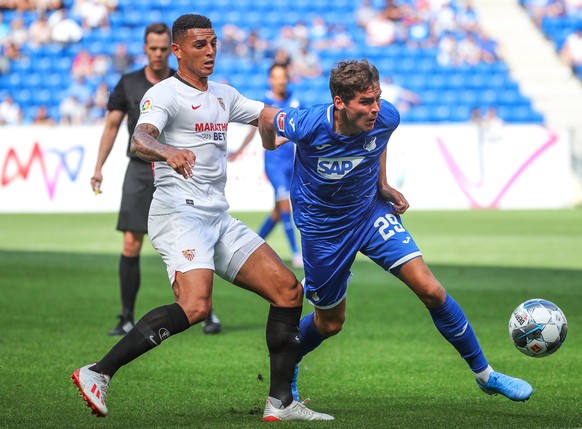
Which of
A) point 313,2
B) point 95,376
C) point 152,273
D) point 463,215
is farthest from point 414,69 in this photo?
point 95,376

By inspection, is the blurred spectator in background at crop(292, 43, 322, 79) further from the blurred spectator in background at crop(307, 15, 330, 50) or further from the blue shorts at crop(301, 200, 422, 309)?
the blue shorts at crop(301, 200, 422, 309)

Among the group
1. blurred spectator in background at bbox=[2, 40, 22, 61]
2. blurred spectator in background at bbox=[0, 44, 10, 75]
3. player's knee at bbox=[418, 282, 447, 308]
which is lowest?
blurred spectator in background at bbox=[0, 44, 10, 75]

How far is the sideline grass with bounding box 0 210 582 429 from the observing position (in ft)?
19.2

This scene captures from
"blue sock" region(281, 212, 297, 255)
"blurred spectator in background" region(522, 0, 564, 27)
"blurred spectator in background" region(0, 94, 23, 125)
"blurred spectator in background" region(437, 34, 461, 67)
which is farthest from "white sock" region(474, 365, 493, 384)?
"blurred spectator in background" region(522, 0, 564, 27)

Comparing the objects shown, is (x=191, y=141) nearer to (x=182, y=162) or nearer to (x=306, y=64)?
(x=182, y=162)

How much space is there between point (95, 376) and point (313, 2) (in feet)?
87.1

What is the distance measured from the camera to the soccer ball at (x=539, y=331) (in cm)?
623

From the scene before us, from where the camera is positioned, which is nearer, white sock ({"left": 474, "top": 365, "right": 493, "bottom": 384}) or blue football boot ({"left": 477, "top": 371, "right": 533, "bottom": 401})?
blue football boot ({"left": 477, "top": 371, "right": 533, "bottom": 401})

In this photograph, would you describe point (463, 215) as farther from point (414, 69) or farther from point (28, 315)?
point (28, 315)

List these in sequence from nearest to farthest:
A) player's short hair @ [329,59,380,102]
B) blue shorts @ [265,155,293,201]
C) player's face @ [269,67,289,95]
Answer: player's short hair @ [329,59,380,102]
player's face @ [269,67,289,95]
blue shorts @ [265,155,293,201]

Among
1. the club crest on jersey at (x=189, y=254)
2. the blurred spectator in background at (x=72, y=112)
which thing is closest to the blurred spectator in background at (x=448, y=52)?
the blurred spectator in background at (x=72, y=112)

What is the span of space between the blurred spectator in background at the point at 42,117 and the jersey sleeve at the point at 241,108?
19.4m

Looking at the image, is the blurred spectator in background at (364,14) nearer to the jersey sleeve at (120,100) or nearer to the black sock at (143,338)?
the jersey sleeve at (120,100)

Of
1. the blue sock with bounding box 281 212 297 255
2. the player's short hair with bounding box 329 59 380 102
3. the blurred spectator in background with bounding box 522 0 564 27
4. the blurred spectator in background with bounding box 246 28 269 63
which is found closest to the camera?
the player's short hair with bounding box 329 59 380 102
